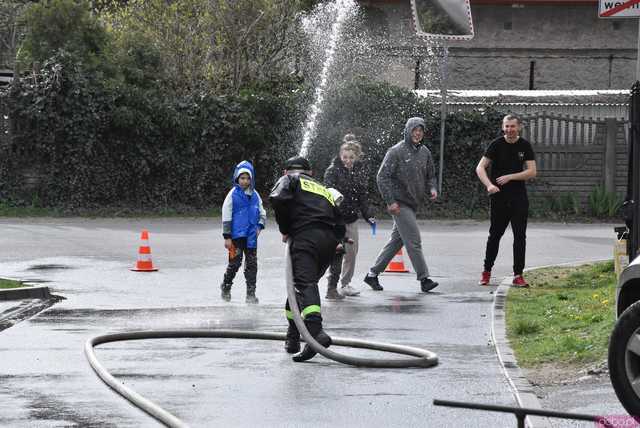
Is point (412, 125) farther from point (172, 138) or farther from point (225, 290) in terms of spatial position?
point (172, 138)

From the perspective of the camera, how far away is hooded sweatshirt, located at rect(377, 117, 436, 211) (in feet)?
48.0

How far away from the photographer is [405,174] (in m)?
14.6

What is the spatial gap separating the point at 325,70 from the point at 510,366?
69.8ft

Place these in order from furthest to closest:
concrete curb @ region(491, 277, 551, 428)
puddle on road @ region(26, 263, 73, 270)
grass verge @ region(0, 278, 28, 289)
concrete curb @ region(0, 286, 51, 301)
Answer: puddle on road @ region(26, 263, 73, 270), grass verge @ region(0, 278, 28, 289), concrete curb @ region(0, 286, 51, 301), concrete curb @ region(491, 277, 551, 428)

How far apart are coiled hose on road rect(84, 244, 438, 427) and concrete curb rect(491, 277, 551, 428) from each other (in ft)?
1.82

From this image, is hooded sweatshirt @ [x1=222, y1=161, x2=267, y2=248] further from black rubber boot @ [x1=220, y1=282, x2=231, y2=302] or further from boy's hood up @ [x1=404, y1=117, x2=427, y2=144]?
A: boy's hood up @ [x1=404, y1=117, x2=427, y2=144]

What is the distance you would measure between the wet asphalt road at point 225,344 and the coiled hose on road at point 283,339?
7 cm

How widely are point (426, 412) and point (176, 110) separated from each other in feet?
61.7

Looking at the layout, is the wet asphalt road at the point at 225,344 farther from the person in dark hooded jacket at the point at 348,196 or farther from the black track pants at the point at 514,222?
the black track pants at the point at 514,222

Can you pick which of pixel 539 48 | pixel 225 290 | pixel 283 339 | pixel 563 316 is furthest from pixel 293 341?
pixel 539 48

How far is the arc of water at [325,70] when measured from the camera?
86.8ft

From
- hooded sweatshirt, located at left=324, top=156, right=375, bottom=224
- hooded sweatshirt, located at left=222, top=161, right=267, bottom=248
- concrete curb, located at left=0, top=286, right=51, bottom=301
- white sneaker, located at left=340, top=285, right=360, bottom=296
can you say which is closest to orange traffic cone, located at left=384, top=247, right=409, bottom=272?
white sneaker, located at left=340, top=285, right=360, bottom=296

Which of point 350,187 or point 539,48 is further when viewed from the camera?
point 539,48

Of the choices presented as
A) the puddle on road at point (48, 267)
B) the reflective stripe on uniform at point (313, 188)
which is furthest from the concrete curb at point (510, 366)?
the puddle on road at point (48, 267)
